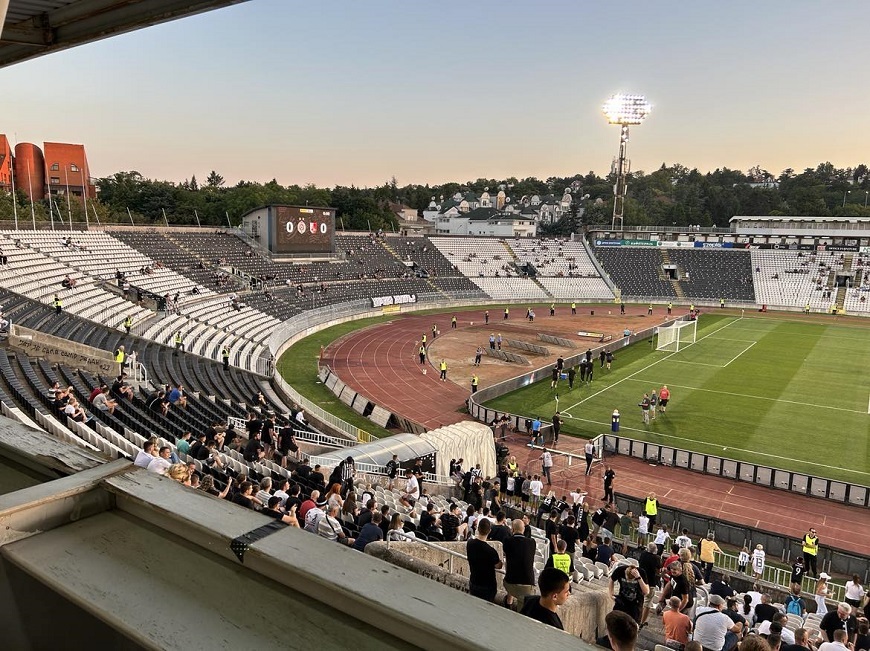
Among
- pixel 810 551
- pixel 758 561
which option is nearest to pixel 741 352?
pixel 810 551

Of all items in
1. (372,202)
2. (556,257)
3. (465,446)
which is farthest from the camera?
(372,202)

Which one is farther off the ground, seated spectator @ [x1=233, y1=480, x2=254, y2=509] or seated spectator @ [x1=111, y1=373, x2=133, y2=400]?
seated spectator @ [x1=233, y1=480, x2=254, y2=509]

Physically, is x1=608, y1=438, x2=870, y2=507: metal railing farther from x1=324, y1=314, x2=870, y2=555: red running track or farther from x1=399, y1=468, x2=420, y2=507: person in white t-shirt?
x1=399, y1=468, x2=420, y2=507: person in white t-shirt

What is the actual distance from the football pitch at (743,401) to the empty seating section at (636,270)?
2990 cm

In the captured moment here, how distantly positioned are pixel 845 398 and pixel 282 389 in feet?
94.7

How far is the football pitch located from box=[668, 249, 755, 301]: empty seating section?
2849 cm

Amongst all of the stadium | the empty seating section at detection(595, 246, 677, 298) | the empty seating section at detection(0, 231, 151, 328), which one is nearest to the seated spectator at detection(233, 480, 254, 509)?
the stadium

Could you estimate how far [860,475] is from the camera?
22094mm

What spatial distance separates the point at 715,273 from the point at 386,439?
72020mm

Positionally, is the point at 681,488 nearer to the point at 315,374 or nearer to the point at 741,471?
the point at 741,471

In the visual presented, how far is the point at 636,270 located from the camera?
270 ft

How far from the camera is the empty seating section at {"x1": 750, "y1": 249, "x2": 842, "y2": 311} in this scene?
71688 mm

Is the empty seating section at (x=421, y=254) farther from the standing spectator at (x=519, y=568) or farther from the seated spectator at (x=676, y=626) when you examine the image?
the standing spectator at (x=519, y=568)

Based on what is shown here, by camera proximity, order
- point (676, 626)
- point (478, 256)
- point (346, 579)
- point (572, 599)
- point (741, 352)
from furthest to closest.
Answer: point (478, 256) → point (741, 352) → point (572, 599) → point (676, 626) → point (346, 579)
